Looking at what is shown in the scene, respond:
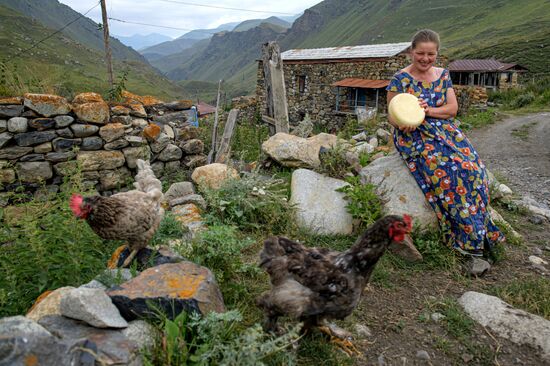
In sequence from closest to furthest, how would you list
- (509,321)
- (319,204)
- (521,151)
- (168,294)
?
(168,294) < (509,321) < (319,204) < (521,151)

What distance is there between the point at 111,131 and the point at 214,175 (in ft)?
7.01

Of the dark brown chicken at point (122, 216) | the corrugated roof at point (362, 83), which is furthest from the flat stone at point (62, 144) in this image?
the corrugated roof at point (362, 83)

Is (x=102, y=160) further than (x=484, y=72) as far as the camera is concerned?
No

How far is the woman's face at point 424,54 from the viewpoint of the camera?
427 centimetres

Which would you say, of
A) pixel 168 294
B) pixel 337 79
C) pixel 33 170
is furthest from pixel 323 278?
pixel 337 79

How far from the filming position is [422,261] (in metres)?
4.32

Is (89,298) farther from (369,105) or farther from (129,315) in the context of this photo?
(369,105)

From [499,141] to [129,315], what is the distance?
12.7 meters

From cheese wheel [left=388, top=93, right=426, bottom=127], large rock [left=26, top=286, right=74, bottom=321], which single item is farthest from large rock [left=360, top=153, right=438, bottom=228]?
large rock [left=26, top=286, right=74, bottom=321]

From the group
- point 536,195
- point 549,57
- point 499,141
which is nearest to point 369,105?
point 499,141

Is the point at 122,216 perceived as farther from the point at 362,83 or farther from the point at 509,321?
the point at 362,83

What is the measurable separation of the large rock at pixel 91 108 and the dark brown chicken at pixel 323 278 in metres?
4.98

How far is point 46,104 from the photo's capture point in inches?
235

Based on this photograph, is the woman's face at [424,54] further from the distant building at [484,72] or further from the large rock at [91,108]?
the distant building at [484,72]
